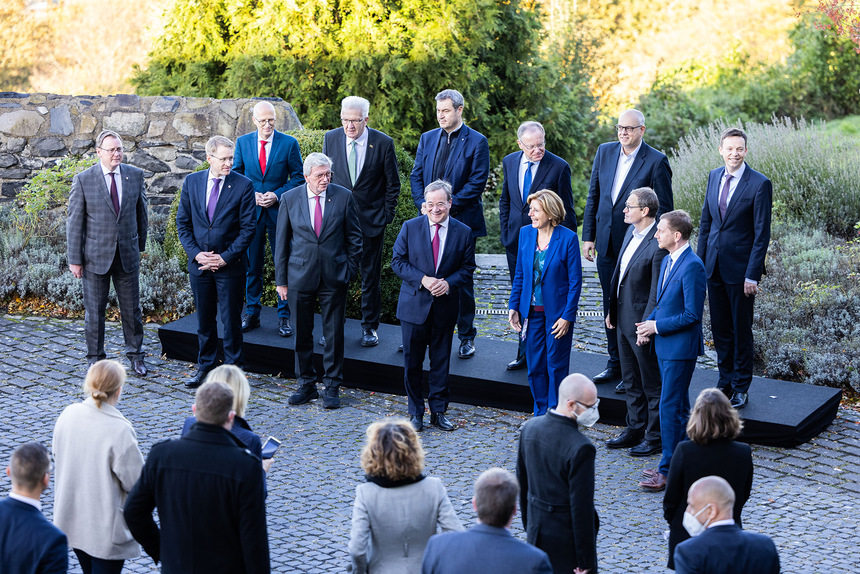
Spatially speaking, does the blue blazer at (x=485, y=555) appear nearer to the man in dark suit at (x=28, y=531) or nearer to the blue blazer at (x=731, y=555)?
the blue blazer at (x=731, y=555)

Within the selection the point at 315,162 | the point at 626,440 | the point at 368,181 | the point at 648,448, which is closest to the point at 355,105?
the point at 368,181

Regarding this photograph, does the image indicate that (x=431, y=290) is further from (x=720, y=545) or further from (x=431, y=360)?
(x=720, y=545)

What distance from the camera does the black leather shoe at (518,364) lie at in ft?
26.5

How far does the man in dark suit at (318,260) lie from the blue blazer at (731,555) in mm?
4512

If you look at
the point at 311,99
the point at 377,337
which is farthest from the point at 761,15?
the point at 377,337

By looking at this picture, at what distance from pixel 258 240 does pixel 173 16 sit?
6.49 m

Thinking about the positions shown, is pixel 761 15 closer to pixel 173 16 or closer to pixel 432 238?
pixel 173 16

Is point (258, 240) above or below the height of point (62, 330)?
above

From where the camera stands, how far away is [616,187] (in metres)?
7.76

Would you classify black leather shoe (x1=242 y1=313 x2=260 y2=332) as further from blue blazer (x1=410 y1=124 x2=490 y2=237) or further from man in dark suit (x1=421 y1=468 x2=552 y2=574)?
man in dark suit (x1=421 y1=468 x2=552 y2=574)

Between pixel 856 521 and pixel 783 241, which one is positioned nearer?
pixel 856 521

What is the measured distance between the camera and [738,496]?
15.3 ft

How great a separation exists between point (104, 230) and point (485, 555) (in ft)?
18.9

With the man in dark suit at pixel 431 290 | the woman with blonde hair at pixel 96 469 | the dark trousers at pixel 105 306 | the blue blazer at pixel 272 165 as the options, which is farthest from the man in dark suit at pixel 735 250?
the dark trousers at pixel 105 306
